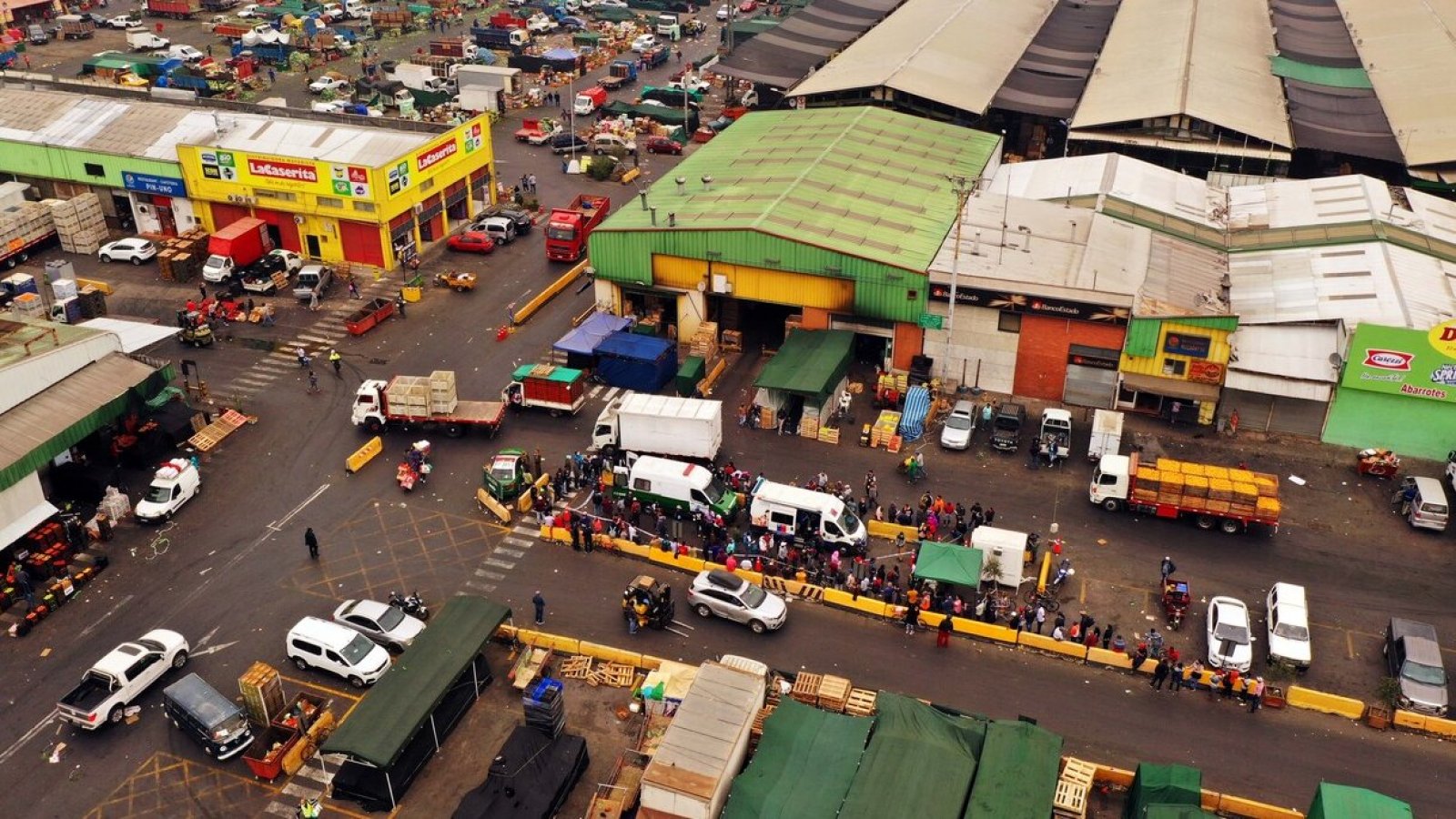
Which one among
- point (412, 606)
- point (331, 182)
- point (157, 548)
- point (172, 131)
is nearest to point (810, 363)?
point (412, 606)

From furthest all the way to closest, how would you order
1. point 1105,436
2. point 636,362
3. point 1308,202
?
1. point 1308,202
2. point 636,362
3. point 1105,436

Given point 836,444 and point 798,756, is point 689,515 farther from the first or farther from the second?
point 798,756

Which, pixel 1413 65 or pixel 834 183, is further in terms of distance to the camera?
pixel 1413 65

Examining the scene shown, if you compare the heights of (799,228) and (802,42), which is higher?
(799,228)

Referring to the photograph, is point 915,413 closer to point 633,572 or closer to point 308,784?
point 633,572

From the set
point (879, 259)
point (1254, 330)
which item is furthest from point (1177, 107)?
point (879, 259)

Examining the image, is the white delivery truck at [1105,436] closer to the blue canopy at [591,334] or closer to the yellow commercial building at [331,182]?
the blue canopy at [591,334]

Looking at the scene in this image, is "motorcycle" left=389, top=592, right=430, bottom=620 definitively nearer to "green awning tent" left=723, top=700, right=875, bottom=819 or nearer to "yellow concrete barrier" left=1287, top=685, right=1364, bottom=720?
"green awning tent" left=723, top=700, right=875, bottom=819
